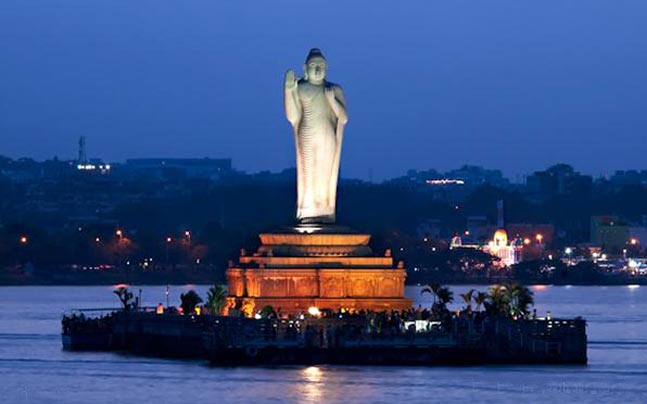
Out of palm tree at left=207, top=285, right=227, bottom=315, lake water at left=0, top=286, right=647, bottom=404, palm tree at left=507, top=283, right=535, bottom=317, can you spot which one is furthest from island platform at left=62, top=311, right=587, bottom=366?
palm tree at left=507, top=283, right=535, bottom=317

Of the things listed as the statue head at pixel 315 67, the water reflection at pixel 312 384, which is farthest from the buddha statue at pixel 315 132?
the water reflection at pixel 312 384

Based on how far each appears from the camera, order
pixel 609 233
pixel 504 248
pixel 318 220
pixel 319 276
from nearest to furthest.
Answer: pixel 319 276
pixel 318 220
pixel 504 248
pixel 609 233

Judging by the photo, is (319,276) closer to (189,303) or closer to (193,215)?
(189,303)

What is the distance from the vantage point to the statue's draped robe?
54.8 metres

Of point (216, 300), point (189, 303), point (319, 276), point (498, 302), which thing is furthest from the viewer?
point (189, 303)

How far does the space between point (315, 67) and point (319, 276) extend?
12.9ft

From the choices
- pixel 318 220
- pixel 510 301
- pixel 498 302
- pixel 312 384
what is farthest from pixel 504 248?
pixel 312 384

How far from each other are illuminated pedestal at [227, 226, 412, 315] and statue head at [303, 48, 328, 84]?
9.19 ft

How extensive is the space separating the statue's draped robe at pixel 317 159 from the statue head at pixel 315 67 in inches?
9.4

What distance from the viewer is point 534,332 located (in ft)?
165

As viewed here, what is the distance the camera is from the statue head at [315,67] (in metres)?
54.3

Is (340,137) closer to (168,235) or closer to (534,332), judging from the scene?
(534,332)

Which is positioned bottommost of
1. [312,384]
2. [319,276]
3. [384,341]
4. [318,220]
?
[312,384]

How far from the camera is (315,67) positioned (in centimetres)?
5434
